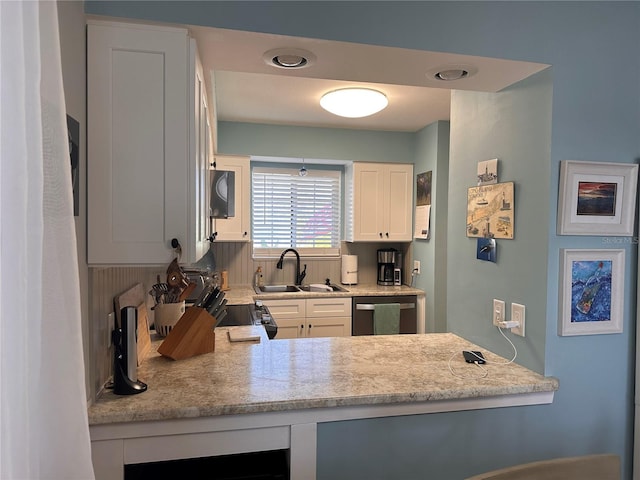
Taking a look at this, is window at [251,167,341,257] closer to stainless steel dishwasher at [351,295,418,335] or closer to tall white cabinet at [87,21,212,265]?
stainless steel dishwasher at [351,295,418,335]

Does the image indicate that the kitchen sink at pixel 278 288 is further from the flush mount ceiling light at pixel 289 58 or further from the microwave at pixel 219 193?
the flush mount ceiling light at pixel 289 58

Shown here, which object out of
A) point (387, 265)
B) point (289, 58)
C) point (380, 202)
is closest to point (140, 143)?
point (289, 58)

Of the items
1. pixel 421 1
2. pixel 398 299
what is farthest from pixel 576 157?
pixel 398 299

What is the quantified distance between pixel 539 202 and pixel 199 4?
1.47m

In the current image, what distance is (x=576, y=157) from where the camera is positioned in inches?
64.9

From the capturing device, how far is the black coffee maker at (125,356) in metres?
1.39

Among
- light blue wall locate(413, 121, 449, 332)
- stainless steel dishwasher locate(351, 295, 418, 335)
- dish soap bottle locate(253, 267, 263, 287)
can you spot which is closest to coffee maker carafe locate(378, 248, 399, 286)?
stainless steel dishwasher locate(351, 295, 418, 335)

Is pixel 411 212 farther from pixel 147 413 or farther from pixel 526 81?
pixel 147 413

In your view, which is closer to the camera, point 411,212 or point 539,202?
point 539,202

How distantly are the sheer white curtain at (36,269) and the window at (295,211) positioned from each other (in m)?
3.54

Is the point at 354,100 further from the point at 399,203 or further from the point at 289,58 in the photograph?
the point at 399,203

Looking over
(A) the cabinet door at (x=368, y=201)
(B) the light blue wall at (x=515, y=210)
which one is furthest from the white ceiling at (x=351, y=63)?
(A) the cabinet door at (x=368, y=201)

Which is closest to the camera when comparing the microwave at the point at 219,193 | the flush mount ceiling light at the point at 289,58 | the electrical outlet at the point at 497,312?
the flush mount ceiling light at the point at 289,58

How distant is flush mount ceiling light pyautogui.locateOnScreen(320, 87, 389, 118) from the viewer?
110 inches
